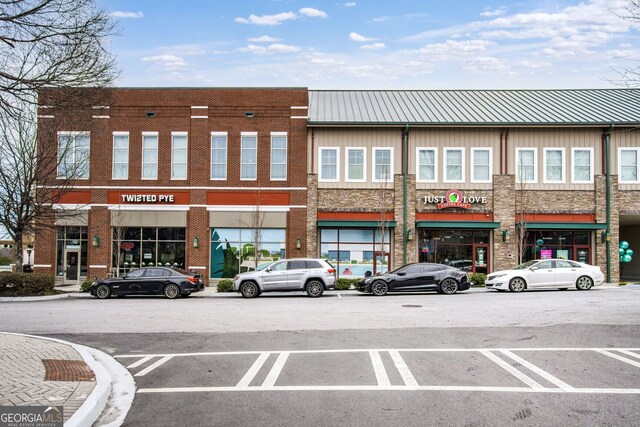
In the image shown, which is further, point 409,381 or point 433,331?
point 433,331

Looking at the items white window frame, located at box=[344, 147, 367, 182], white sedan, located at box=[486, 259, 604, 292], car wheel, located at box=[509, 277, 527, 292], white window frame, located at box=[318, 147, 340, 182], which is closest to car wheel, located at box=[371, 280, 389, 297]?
white sedan, located at box=[486, 259, 604, 292]

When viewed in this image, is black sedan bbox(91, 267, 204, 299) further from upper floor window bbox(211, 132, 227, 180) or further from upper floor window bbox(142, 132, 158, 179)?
upper floor window bbox(142, 132, 158, 179)

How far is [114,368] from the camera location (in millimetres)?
9680

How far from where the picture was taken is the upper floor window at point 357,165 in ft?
101

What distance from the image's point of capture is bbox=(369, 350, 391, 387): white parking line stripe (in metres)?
8.29

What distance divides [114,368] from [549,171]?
26.2 metres

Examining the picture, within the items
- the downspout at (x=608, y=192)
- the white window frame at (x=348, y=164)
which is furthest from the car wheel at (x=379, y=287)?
the downspout at (x=608, y=192)

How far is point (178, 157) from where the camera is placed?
3169 centimetres

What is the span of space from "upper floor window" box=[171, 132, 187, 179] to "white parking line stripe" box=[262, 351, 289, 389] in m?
22.3

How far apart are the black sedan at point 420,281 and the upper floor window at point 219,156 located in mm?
11362

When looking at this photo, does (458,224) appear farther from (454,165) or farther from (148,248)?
(148,248)

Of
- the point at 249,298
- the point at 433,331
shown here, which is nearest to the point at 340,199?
the point at 249,298

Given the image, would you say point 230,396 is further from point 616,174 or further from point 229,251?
point 616,174

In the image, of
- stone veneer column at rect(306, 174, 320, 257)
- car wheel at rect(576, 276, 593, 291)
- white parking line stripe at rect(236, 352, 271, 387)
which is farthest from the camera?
stone veneer column at rect(306, 174, 320, 257)
